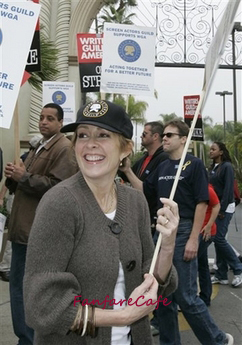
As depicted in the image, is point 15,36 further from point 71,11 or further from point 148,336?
point 71,11

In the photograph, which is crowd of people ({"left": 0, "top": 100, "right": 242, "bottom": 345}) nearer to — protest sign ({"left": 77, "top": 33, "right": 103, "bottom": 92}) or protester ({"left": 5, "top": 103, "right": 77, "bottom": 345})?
protester ({"left": 5, "top": 103, "right": 77, "bottom": 345})

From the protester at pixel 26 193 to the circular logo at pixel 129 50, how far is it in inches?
76.2

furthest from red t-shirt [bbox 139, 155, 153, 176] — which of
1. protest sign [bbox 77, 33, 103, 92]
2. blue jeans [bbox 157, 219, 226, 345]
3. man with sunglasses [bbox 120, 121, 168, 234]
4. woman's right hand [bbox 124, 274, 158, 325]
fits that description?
woman's right hand [bbox 124, 274, 158, 325]

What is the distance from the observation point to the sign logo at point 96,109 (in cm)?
158

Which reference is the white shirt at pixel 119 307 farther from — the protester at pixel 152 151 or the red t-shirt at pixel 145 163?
the red t-shirt at pixel 145 163

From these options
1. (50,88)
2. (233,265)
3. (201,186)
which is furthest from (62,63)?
(201,186)

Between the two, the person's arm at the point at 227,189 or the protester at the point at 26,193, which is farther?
the person's arm at the point at 227,189

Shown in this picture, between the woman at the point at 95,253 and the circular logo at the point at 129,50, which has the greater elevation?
the circular logo at the point at 129,50

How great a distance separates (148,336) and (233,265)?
3949 mm

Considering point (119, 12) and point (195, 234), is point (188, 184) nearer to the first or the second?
point (195, 234)

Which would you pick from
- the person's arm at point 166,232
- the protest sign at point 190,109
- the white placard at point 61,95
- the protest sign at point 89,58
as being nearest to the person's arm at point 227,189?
the protest sign at point 190,109

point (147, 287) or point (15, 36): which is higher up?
point (15, 36)

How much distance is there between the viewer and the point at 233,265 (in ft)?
17.4

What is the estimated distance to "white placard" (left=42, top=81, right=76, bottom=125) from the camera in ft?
21.4
